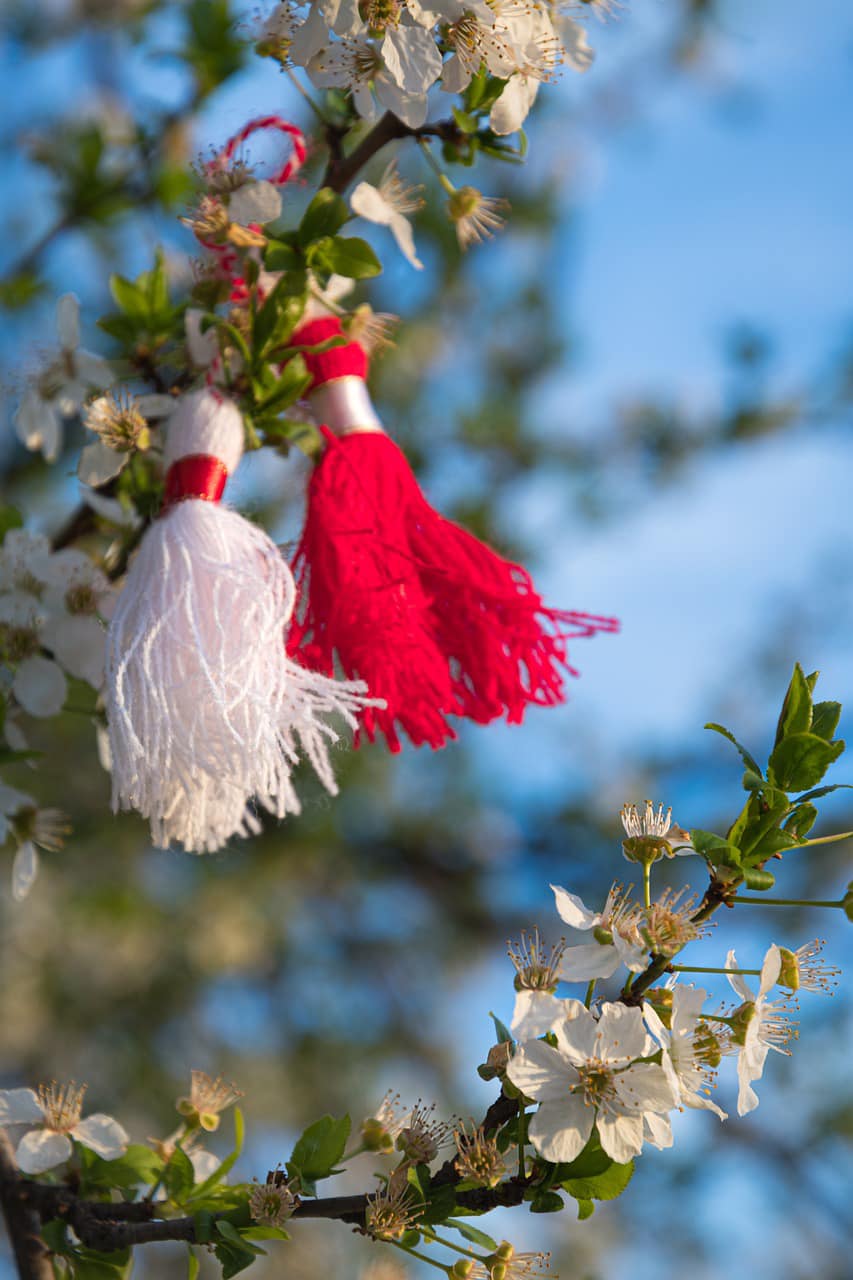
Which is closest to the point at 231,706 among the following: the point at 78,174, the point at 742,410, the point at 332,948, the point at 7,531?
the point at 7,531

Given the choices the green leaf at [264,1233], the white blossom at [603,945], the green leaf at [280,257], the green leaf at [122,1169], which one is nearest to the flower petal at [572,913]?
the white blossom at [603,945]

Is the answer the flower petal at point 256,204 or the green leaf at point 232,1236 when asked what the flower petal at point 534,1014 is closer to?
the green leaf at point 232,1236

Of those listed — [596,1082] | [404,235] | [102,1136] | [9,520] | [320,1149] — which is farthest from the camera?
[9,520]

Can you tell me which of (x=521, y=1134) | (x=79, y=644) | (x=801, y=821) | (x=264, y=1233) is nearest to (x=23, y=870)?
(x=79, y=644)

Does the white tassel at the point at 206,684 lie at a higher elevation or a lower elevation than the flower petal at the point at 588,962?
higher

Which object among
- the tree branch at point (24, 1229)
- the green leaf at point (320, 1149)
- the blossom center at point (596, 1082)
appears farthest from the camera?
the tree branch at point (24, 1229)

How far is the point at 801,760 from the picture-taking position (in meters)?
0.60

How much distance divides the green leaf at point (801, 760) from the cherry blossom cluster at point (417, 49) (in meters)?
0.42

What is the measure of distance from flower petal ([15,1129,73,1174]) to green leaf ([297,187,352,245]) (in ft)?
1.89

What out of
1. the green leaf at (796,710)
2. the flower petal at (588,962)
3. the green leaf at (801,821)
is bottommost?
the flower petal at (588,962)

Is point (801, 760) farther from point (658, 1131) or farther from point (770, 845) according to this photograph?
point (658, 1131)

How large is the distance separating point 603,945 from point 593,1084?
6cm

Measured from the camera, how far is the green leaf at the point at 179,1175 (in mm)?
719

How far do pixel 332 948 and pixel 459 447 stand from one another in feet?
4.45
